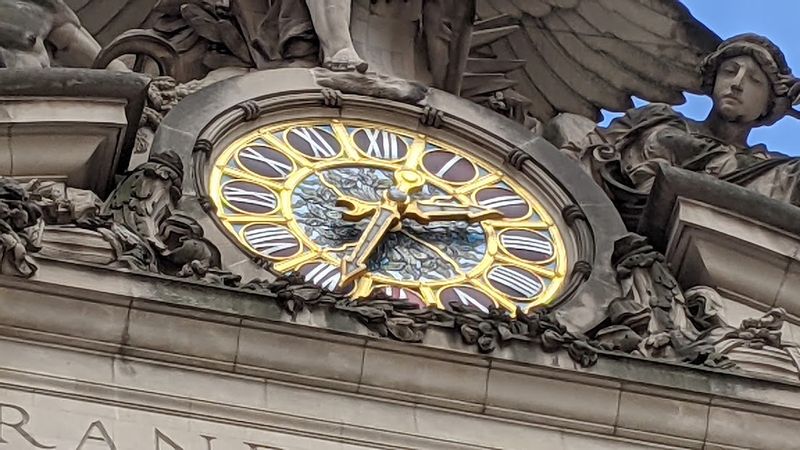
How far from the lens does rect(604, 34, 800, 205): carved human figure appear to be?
19.1 metres

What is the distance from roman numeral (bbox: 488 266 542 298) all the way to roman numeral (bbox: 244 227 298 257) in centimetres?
114

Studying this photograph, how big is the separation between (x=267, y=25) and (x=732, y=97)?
2.91 metres

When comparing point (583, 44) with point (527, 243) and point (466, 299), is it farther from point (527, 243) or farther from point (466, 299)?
point (466, 299)

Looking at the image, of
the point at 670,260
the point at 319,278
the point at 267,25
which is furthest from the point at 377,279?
the point at 267,25

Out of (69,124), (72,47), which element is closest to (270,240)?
(69,124)

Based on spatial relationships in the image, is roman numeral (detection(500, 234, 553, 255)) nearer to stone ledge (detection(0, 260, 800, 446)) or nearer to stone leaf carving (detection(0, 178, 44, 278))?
stone ledge (detection(0, 260, 800, 446))

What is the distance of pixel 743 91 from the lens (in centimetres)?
1944

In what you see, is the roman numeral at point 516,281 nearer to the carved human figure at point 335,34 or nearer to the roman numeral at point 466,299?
the roman numeral at point 466,299

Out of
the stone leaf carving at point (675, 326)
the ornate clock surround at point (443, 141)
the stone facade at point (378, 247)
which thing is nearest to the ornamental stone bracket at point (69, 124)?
the stone facade at point (378, 247)

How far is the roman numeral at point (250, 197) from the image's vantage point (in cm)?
1766

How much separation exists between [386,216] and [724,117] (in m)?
2.86

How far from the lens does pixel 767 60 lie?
19.4m

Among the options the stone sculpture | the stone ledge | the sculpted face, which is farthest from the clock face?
the sculpted face

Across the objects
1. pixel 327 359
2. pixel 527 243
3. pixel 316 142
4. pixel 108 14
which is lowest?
pixel 327 359
